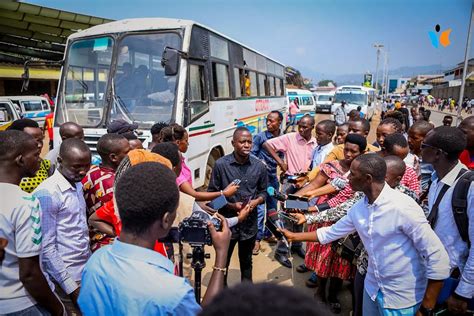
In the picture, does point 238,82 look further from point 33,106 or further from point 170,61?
point 33,106

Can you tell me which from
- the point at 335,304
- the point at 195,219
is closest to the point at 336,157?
the point at 335,304

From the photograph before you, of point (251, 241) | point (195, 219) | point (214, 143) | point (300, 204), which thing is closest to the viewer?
point (195, 219)

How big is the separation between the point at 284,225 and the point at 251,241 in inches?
22.6

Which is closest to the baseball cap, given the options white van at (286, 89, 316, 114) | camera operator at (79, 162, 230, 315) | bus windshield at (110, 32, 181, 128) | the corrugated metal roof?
bus windshield at (110, 32, 181, 128)

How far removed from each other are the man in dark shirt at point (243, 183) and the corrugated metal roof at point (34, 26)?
11096mm

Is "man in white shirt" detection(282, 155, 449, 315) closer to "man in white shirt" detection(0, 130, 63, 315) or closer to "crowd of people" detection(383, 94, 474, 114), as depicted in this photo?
"man in white shirt" detection(0, 130, 63, 315)

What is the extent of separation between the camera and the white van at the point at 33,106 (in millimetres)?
15087

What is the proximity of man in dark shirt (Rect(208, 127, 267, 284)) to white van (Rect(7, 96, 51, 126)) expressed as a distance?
48.2ft

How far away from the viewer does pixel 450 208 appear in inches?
85.1

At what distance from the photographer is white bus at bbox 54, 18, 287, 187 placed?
554cm

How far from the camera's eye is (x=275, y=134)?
551 cm

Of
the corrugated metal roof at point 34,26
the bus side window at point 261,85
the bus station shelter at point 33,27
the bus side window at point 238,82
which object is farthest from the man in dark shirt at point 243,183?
the corrugated metal roof at point 34,26

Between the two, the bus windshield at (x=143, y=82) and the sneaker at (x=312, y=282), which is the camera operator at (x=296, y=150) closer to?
the sneaker at (x=312, y=282)

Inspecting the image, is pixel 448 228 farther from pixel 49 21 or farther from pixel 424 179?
pixel 49 21
